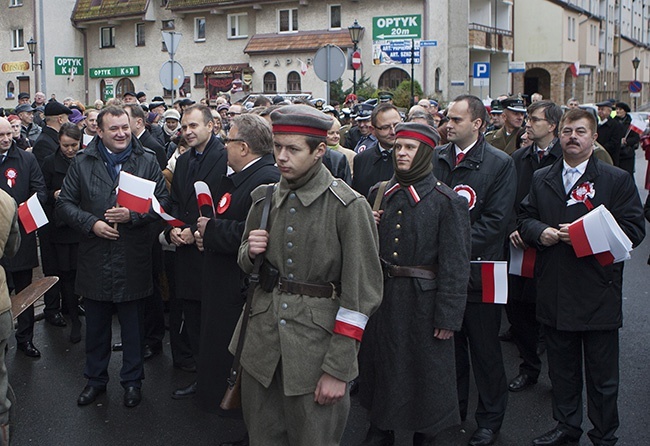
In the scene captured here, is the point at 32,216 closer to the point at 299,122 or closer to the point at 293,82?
the point at 299,122

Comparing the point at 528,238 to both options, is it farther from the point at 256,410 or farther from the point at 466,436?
the point at 256,410

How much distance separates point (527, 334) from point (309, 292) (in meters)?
3.31

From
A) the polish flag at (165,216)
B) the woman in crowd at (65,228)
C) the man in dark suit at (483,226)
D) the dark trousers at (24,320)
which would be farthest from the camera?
the woman in crowd at (65,228)

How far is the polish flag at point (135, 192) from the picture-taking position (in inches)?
217

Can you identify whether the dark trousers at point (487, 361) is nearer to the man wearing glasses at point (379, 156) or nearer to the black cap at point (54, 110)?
the man wearing glasses at point (379, 156)

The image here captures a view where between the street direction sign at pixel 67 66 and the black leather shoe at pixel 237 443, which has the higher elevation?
the street direction sign at pixel 67 66

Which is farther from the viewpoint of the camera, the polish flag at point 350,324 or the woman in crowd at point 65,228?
the woman in crowd at point 65,228

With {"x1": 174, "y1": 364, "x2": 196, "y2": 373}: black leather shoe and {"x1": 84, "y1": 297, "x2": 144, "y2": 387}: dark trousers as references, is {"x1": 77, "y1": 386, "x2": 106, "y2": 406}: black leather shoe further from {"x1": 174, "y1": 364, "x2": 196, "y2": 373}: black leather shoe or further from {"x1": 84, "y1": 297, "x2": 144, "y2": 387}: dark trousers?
{"x1": 174, "y1": 364, "x2": 196, "y2": 373}: black leather shoe

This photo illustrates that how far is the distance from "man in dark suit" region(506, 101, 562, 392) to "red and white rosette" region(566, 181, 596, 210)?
1.46 m

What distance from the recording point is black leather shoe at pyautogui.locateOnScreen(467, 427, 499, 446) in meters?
4.98

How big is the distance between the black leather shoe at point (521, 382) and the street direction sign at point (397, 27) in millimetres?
15823

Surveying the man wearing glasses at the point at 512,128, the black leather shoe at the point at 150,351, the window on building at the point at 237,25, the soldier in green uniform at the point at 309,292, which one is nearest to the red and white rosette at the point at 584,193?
the soldier in green uniform at the point at 309,292

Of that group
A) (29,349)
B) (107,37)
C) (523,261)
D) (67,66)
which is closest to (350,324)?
(523,261)

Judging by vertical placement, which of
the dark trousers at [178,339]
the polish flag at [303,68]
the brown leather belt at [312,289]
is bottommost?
the dark trousers at [178,339]
